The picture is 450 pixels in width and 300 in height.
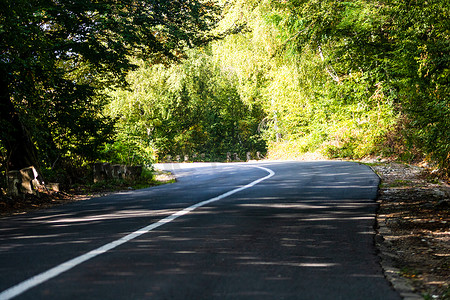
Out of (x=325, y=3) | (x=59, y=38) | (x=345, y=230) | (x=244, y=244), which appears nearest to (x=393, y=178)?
(x=325, y=3)

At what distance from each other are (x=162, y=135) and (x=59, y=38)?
1132 inches

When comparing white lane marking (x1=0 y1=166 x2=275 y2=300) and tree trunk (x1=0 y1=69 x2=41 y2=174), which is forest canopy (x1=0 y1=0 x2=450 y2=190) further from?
white lane marking (x1=0 y1=166 x2=275 y2=300)

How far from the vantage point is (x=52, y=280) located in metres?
3.92

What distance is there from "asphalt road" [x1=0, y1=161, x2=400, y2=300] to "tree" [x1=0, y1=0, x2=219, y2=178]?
3.34 metres

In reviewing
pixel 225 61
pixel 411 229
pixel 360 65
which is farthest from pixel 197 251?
pixel 225 61

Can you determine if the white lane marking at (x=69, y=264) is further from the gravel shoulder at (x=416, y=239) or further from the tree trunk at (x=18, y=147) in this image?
the tree trunk at (x=18, y=147)

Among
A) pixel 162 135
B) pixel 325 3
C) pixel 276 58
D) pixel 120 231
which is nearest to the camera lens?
pixel 120 231

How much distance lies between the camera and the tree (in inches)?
391

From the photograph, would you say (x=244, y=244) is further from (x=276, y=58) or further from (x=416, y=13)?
(x=276, y=58)

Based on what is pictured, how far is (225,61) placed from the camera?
28.8m

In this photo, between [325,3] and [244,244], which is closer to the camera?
[244,244]

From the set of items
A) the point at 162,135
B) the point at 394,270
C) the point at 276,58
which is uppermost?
the point at 276,58

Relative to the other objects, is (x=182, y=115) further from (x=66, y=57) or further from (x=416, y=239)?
(x=416, y=239)

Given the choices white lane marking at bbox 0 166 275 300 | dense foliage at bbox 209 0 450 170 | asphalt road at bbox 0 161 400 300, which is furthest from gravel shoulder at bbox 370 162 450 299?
white lane marking at bbox 0 166 275 300
